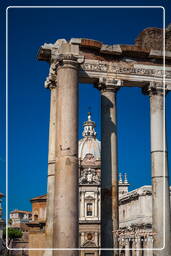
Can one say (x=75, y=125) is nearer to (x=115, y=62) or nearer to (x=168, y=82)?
(x=115, y=62)

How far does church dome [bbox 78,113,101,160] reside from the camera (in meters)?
88.4

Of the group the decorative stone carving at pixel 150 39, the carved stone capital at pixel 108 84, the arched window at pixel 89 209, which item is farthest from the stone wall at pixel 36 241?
the arched window at pixel 89 209

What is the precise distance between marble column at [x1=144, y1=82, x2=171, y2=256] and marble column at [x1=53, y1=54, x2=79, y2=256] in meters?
4.41

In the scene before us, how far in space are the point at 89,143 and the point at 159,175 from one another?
243 feet

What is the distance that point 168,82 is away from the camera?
1842 cm

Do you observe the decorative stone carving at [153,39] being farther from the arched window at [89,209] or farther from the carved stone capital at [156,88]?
the arched window at [89,209]

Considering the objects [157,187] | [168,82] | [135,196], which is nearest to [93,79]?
[168,82]

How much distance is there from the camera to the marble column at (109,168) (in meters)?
16.4

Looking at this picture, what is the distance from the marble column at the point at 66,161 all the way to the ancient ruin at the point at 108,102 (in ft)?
0.10

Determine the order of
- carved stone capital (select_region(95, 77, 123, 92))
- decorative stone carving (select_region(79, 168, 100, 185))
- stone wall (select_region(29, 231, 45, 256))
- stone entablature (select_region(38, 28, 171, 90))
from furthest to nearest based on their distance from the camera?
decorative stone carving (select_region(79, 168, 100, 185)) → stone wall (select_region(29, 231, 45, 256)) → carved stone capital (select_region(95, 77, 123, 92)) → stone entablature (select_region(38, 28, 171, 90))

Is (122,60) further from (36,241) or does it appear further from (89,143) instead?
(89,143)

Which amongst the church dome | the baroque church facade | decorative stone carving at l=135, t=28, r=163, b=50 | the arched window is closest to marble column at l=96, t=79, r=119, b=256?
decorative stone carving at l=135, t=28, r=163, b=50

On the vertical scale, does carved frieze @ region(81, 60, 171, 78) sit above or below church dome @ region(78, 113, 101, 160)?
below

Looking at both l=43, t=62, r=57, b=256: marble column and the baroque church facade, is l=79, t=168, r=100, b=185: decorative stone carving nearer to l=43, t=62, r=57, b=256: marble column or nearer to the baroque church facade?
the baroque church facade
